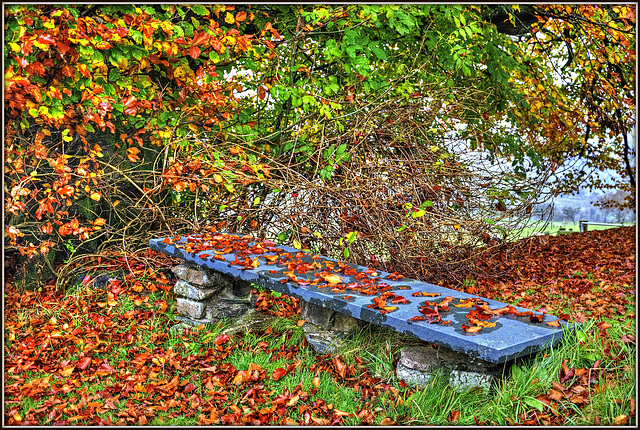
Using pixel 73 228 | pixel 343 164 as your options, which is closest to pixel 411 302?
pixel 343 164

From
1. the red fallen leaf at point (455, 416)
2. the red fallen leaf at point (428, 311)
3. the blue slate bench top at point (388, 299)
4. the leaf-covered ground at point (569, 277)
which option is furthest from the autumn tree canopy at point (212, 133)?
the red fallen leaf at point (455, 416)

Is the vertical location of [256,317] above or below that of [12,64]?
below

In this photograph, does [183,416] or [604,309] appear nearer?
[183,416]

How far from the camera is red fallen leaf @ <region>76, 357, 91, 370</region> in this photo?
3.25 metres

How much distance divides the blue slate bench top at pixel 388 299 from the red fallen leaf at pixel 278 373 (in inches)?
19.2

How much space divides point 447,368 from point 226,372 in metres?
1.49

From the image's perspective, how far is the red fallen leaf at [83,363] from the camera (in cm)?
325

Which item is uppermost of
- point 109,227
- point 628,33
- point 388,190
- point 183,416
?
point 628,33

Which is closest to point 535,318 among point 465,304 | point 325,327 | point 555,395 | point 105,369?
point 465,304

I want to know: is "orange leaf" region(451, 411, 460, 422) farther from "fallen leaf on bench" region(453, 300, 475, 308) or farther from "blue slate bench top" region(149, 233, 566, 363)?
"fallen leaf on bench" region(453, 300, 475, 308)

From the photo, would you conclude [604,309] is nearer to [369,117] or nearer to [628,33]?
[369,117]

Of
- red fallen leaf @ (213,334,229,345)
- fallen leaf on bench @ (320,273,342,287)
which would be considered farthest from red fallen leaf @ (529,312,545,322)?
red fallen leaf @ (213,334,229,345)

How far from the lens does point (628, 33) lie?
5.93 m

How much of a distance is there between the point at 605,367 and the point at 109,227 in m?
4.53
